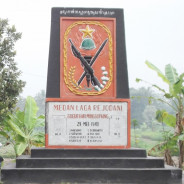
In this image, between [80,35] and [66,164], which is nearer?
[66,164]

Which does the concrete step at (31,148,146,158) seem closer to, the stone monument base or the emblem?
the stone monument base

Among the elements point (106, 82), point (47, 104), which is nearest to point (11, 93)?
point (47, 104)

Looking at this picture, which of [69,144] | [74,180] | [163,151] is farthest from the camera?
[163,151]

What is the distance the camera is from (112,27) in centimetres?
927

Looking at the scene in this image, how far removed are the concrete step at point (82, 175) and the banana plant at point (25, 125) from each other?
1928 mm

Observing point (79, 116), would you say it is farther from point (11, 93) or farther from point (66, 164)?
point (11, 93)

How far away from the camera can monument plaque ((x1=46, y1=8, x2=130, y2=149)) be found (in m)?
8.88

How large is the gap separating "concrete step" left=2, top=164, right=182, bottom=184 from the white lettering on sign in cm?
81

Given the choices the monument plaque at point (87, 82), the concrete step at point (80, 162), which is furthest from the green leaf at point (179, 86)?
the concrete step at point (80, 162)

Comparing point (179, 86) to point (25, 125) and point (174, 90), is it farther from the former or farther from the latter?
point (25, 125)

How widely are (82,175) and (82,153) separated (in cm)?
62

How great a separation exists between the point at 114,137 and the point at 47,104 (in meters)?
1.81

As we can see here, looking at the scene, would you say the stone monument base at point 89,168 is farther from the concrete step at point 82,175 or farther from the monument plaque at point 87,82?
the monument plaque at point 87,82

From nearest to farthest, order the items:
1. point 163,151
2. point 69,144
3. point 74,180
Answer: point 74,180, point 69,144, point 163,151
